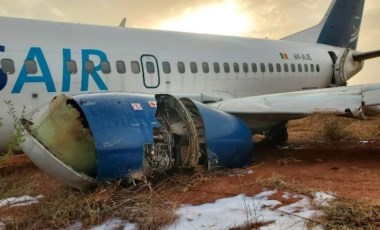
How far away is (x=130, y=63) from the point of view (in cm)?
915

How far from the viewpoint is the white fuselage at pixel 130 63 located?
7625 mm

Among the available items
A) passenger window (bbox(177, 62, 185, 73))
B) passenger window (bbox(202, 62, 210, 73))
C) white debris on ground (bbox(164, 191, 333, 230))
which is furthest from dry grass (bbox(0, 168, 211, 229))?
passenger window (bbox(202, 62, 210, 73))

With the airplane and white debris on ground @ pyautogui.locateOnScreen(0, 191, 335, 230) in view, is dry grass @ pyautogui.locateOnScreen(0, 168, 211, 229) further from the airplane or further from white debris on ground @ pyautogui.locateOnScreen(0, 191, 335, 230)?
the airplane

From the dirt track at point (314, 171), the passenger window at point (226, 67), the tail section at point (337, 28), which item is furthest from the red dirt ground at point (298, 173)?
the tail section at point (337, 28)

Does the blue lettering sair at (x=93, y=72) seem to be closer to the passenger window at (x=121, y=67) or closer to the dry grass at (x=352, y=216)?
the passenger window at (x=121, y=67)

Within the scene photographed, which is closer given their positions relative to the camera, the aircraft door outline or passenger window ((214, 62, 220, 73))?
the aircraft door outline

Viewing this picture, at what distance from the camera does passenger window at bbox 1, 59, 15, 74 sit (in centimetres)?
737

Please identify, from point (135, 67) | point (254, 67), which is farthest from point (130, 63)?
point (254, 67)

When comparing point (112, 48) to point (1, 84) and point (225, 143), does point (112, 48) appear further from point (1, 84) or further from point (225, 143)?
point (225, 143)

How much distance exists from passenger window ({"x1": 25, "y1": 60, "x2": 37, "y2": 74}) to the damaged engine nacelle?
8.10 ft

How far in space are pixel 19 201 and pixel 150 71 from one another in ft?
14.9

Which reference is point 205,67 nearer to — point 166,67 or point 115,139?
point 166,67

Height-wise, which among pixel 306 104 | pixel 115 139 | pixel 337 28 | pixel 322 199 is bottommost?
pixel 322 199

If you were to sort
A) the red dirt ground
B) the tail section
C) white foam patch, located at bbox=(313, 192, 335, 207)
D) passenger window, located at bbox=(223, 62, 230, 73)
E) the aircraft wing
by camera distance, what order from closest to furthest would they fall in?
1. white foam patch, located at bbox=(313, 192, 335, 207)
2. the red dirt ground
3. the aircraft wing
4. passenger window, located at bbox=(223, 62, 230, 73)
5. the tail section
